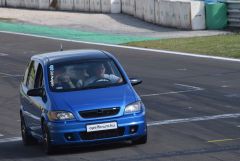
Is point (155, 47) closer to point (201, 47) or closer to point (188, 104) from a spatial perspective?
point (201, 47)

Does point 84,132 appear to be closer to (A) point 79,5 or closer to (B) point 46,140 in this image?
(B) point 46,140

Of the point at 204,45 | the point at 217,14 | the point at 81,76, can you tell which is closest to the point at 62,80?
the point at 81,76

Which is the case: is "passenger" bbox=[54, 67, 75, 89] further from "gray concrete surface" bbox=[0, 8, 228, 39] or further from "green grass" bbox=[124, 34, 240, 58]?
"gray concrete surface" bbox=[0, 8, 228, 39]

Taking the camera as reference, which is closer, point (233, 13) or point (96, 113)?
point (96, 113)

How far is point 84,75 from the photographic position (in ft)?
45.4

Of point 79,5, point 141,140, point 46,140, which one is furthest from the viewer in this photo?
point 79,5

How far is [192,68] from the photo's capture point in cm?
2617

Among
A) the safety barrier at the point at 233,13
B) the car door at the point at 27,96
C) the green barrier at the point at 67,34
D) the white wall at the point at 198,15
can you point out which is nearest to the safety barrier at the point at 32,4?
the green barrier at the point at 67,34

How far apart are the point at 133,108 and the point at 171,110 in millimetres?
→ 4974

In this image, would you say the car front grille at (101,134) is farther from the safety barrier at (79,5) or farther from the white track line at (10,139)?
Answer: the safety barrier at (79,5)

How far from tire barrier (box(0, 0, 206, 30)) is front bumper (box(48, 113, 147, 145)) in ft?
84.7

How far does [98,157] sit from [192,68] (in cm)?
1386

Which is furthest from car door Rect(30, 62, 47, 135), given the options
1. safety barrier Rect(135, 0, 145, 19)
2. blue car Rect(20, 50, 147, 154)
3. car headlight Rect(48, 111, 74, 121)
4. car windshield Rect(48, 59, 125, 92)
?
safety barrier Rect(135, 0, 145, 19)

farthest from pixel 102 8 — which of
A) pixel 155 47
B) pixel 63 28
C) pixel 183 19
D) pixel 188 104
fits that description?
pixel 188 104
